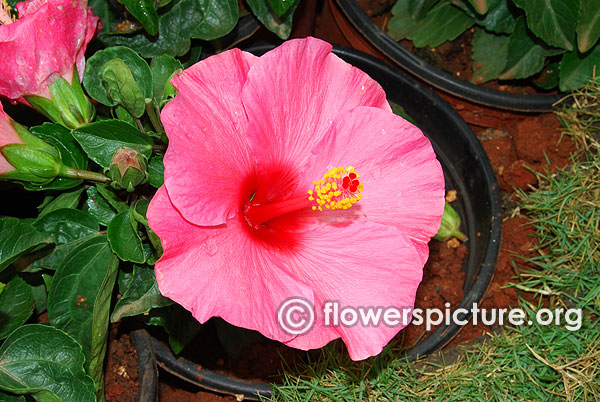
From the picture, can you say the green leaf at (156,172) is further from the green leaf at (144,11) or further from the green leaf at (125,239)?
the green leaf at (144,11)

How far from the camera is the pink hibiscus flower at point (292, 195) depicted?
2.95ft

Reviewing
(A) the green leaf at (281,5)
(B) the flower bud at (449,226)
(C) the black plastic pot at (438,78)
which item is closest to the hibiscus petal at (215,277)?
(A) the green leaf at (281,5)

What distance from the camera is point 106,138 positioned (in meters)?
1.07

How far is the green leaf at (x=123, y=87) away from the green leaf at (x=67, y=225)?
232mm

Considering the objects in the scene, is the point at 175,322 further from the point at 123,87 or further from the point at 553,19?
the point at 553,19

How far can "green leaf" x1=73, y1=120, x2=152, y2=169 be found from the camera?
1.05m

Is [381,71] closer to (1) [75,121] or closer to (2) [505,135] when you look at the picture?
(2) [505,135]

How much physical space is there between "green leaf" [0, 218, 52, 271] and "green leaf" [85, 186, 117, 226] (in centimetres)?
11

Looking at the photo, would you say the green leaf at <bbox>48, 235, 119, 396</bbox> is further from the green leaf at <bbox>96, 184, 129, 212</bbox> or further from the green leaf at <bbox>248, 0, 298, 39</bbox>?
the green leaf at <bbox>248, 0, 298, 39</bbox>

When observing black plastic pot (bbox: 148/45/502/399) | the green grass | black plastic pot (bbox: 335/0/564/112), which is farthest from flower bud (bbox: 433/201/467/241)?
black plastic pot (bbox: 335/0/564/112)

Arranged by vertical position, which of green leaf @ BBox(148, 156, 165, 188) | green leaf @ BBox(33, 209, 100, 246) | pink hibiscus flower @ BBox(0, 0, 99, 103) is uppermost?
pink hibiscus flower @ BBox(0, 0, 99, 103)

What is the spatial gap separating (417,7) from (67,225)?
1254 millimetres

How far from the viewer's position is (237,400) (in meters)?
1.49

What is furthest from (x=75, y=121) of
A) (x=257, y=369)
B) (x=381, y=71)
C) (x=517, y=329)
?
(x=517, y=329)
